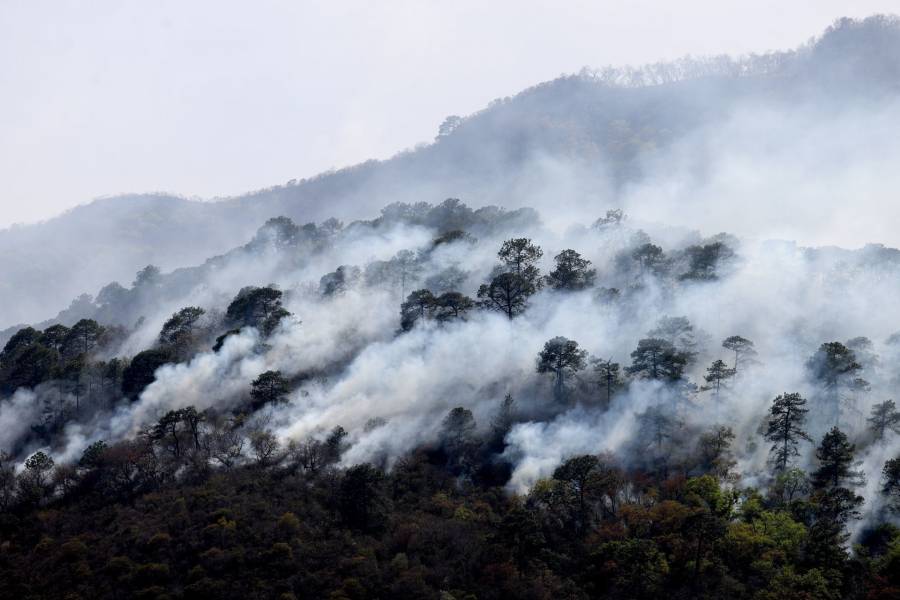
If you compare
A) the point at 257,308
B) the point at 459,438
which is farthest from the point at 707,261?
the point at 257,308

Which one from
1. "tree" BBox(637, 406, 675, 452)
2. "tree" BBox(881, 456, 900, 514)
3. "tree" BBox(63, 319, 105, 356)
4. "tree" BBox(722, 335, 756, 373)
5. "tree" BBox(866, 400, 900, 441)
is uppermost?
"tree" BBox(63, 319, 105, 356)

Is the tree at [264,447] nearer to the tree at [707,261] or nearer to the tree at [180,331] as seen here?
the tree at [180,331]

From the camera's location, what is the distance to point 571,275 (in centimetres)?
8875

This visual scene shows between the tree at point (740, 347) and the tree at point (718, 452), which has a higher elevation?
the tree at point (740, 347)

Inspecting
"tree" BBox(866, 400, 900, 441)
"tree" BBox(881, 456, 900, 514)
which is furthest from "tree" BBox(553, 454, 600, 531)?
"tree" BBox(866, 400, 900, 441)

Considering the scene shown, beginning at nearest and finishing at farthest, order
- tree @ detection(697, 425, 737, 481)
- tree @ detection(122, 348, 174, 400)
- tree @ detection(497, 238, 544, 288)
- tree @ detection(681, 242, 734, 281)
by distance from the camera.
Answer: tree @ detection(697, 425, 737, 481)
tree @ detection(122, 348, 174, 400)
tree @ detection(681, 242, 734, 281)
tree @ detection(497, 238, 544, 288)

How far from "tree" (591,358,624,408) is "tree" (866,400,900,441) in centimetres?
2143

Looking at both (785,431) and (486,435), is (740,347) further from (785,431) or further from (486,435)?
(486,435)

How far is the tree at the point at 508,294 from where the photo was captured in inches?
3346

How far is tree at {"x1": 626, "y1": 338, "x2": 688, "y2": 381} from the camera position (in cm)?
7051

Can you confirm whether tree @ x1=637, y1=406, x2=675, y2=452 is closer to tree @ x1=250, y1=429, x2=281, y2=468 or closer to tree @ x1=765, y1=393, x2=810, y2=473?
tree @ x1=765, y1=393, x2=810, y2=473

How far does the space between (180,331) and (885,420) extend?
255ft

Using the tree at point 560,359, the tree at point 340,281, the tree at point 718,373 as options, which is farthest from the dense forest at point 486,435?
the tree at point 718,373

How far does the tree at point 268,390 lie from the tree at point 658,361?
34.1 m
